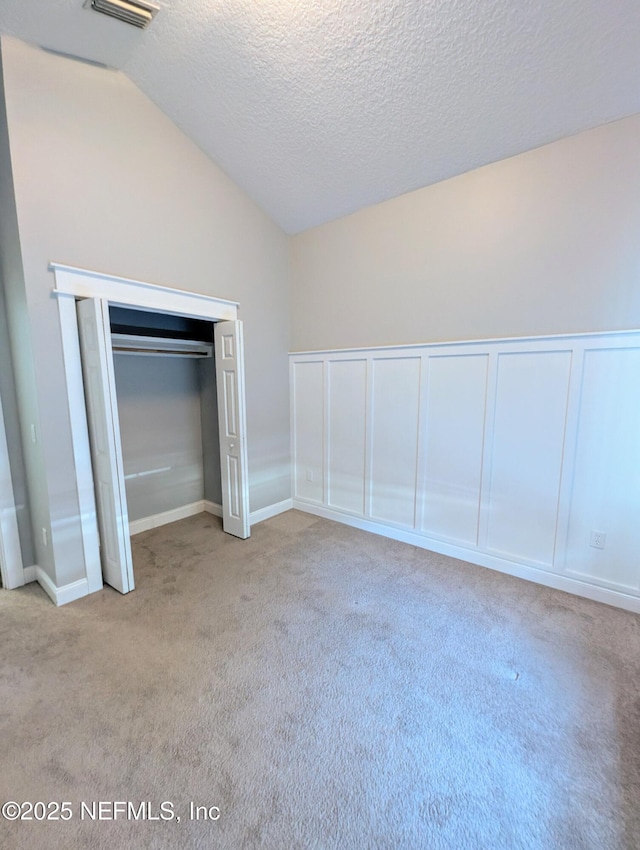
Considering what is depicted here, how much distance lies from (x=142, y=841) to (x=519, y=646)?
6.33ft

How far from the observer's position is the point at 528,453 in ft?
8.59

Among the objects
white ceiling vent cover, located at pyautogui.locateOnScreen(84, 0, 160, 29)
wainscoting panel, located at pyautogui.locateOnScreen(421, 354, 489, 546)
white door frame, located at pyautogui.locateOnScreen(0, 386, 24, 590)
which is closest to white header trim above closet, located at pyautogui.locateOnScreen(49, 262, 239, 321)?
white door frame, located at pyautogui.locateOnScreen(0, 386, 24, 590)

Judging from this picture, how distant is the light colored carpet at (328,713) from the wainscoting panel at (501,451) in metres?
0.35

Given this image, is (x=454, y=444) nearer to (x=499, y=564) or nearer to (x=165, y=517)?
(x=499, y=564)

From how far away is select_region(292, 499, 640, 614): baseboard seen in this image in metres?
2.39

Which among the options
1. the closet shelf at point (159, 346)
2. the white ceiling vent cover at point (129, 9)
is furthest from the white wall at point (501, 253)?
the white ceiling vent cover at point (129, 9)

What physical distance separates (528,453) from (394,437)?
1.08 m

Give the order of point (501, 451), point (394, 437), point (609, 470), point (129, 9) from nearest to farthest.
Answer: point (129, 9), point (609, 470), point (501, 451), point (394, 437)

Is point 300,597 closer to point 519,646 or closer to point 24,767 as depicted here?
point 519,646

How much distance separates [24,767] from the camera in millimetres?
1415

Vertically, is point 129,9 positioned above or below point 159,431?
above

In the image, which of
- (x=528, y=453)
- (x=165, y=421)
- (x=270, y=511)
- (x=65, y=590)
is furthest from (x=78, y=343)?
(x=528, y=453)

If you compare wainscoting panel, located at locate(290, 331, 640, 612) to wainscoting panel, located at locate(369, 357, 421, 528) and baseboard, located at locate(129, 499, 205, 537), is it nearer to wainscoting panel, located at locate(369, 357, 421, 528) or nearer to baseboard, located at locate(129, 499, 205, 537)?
wainscoting panel, located at locate(369, 357, 421, 528)

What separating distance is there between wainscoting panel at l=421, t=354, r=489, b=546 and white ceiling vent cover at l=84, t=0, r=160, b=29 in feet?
9.20
